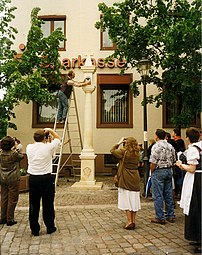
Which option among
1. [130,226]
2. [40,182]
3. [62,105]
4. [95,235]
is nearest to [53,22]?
[62,105]

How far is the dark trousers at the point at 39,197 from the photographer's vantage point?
6.15 metres

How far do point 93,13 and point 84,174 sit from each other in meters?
9.07

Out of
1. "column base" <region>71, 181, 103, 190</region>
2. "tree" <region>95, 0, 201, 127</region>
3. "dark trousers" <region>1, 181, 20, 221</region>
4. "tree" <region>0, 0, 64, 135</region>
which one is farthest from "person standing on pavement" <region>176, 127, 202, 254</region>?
"tree" <region>0, 0, 64, 135</region>

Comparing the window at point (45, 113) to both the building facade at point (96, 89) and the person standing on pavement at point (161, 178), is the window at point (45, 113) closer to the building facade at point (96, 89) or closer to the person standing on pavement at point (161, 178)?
the building facade at point (96, 89)

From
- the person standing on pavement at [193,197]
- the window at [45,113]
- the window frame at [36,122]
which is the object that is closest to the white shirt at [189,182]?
the person standing on pavement at [193,197]

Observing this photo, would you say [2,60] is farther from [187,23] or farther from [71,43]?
[187,23]

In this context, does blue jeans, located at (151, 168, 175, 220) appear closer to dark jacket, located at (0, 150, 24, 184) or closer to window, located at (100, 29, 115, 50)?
dark jacket, located at (0, 150, 24, 184)

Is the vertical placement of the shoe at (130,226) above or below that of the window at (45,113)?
below

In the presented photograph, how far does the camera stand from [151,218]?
7.42 meters

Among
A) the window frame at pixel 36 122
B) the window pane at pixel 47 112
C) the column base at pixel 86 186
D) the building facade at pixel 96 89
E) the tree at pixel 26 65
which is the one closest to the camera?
the column base at pixel 86 186

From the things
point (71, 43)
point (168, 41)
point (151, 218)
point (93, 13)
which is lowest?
point (151, 218)

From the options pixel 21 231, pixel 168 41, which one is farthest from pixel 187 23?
pixel 21 231

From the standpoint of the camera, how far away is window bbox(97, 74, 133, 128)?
1669cm

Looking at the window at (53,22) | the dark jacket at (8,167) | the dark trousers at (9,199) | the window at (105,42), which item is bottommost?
the dark trousers at (9,199)
